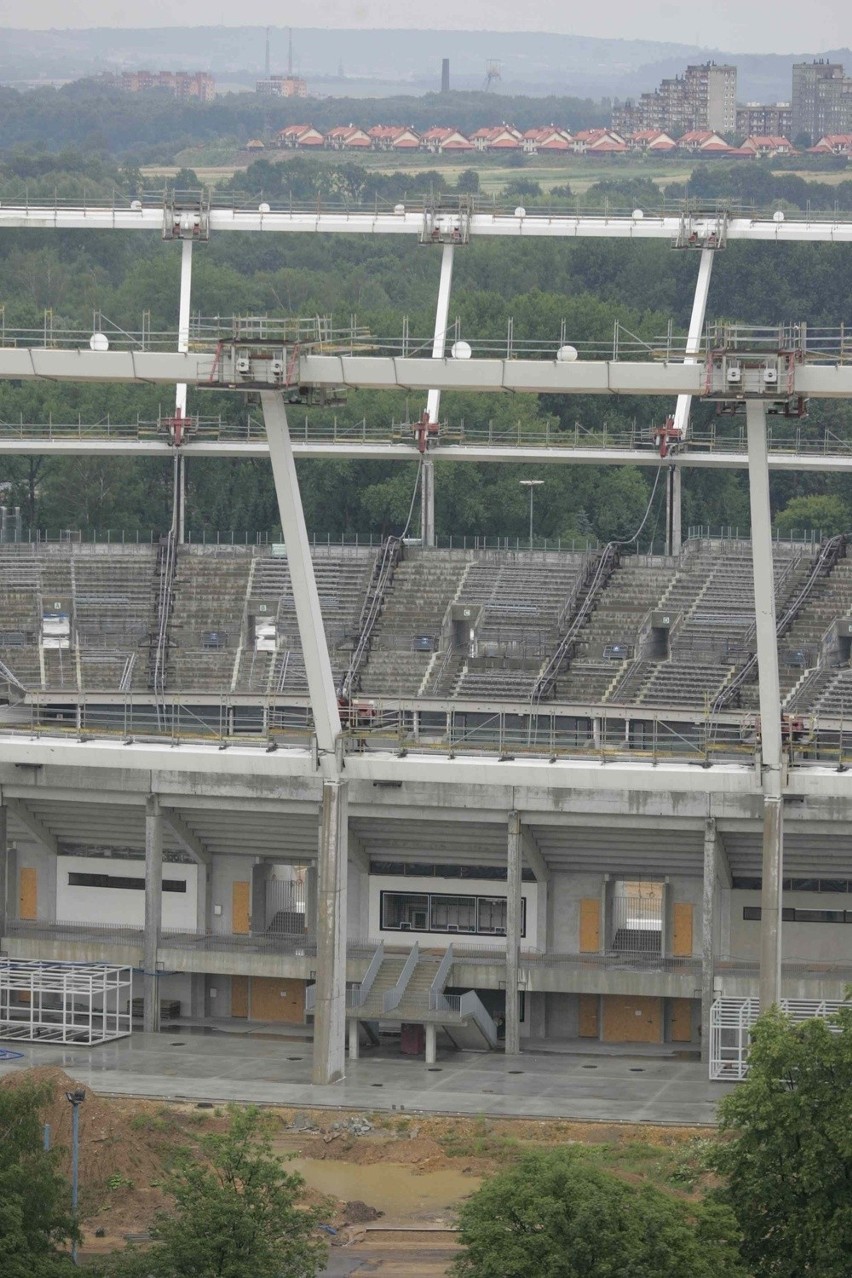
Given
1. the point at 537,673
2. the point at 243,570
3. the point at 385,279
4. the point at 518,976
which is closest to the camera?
the point at 518,976

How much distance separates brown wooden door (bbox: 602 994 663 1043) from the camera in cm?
6644

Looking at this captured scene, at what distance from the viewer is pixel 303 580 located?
61812 mm

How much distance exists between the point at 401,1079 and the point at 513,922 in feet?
15.9

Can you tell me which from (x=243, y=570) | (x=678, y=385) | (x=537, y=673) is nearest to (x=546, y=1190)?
(x=678, y=385)

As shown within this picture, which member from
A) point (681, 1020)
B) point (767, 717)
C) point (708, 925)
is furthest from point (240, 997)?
point (767, 717)

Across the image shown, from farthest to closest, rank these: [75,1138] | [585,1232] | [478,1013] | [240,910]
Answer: [240,910] < [478,1013] < [75,1138] < [585,1232]

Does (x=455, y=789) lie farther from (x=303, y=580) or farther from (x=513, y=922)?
(x=303, y=580)

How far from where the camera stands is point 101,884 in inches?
2768

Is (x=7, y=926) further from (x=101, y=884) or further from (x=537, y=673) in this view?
(x=537, y=673)

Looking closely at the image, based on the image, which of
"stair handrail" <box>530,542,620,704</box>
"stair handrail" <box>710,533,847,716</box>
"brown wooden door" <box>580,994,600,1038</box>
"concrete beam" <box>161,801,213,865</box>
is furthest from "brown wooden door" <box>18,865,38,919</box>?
"stair handrail" <box>710,533,847,716</box>

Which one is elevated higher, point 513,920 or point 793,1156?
point 513,920

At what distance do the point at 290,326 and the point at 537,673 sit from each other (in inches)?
723

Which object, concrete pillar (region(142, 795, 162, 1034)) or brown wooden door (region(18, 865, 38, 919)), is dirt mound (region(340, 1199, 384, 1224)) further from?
brown wooden door (region(18, 865, 38, 919))

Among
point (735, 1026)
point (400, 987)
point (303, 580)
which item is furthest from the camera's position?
point (400, 987)
